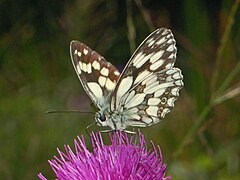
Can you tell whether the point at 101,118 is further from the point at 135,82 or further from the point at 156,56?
the point at 156,56

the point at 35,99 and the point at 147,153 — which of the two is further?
the point at 35,99

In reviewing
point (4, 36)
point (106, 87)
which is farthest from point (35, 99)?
point (106, 87)

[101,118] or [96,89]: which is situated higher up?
[96,89]

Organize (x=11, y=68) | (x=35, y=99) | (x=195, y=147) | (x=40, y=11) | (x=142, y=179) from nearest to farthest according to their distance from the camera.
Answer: (x=142, y=179) → (x=195, y=147) → (x=35, y=99) → (x=11, y=68) → (x=40, y=11)

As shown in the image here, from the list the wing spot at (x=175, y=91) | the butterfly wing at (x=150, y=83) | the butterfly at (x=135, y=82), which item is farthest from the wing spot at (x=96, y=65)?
the wing spot at (x=175, y=91)

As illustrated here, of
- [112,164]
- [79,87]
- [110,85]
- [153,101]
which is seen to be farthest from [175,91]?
[79,87]

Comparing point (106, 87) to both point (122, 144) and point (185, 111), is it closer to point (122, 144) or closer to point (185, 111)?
point (122, 144)
